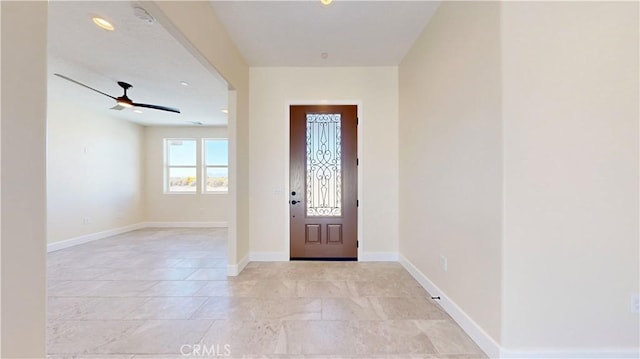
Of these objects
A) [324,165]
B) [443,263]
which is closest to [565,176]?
[443,263]

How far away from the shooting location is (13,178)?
3.19 feet

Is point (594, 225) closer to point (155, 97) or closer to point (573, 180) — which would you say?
point (573, 180)

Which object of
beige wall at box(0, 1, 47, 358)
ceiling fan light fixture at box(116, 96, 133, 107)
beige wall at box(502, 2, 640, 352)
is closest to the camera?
beige wall at box(0, 1, 47, 358)

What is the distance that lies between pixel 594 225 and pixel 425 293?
5.27ft

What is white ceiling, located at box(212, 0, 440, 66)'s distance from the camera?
8.85ft

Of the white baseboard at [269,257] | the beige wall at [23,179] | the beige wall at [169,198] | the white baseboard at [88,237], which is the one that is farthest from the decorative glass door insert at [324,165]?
the white baseboard at [88,237]

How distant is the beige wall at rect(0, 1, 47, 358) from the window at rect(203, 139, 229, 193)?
6.82 m

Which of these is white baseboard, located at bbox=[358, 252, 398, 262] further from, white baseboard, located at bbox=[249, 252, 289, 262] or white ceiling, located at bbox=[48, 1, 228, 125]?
white ceiling, located at bbox=[48, 1, 228, 125]

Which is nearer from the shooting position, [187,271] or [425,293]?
[425,293]

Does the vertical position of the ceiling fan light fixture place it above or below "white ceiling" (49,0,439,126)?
below

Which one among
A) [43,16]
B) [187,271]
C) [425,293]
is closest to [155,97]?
[187,271]

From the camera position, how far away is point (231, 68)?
10.9 ft

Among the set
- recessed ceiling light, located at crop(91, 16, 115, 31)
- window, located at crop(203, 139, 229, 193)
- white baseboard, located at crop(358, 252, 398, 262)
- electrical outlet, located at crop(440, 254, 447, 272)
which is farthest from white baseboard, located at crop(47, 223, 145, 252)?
electrical outlet, located at crop(440, 254, 447, 272)

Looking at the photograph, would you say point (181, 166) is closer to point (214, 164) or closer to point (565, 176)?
point (214, 164)
